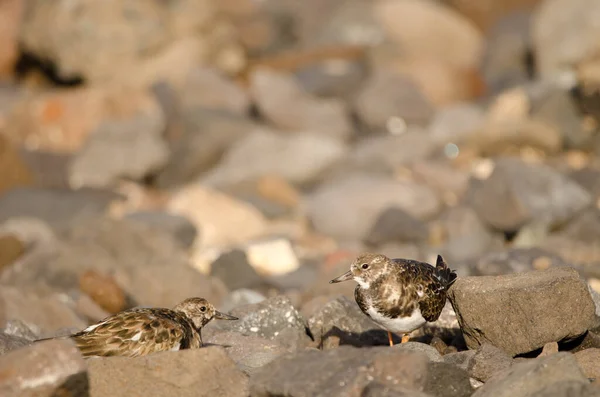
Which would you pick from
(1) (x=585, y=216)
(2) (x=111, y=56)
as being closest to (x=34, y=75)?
(2) (x=111, y=56)

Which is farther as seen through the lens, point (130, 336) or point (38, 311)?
point (38, 311)

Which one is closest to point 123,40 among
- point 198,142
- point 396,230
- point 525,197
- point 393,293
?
point 198,142

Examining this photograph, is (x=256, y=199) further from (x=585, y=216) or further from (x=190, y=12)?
(x=190, y=12)

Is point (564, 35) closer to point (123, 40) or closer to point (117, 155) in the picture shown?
point (117, 155)

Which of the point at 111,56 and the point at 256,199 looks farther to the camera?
the point at 111,56

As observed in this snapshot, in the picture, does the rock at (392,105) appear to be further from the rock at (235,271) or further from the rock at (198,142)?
the rock at (235,271)
